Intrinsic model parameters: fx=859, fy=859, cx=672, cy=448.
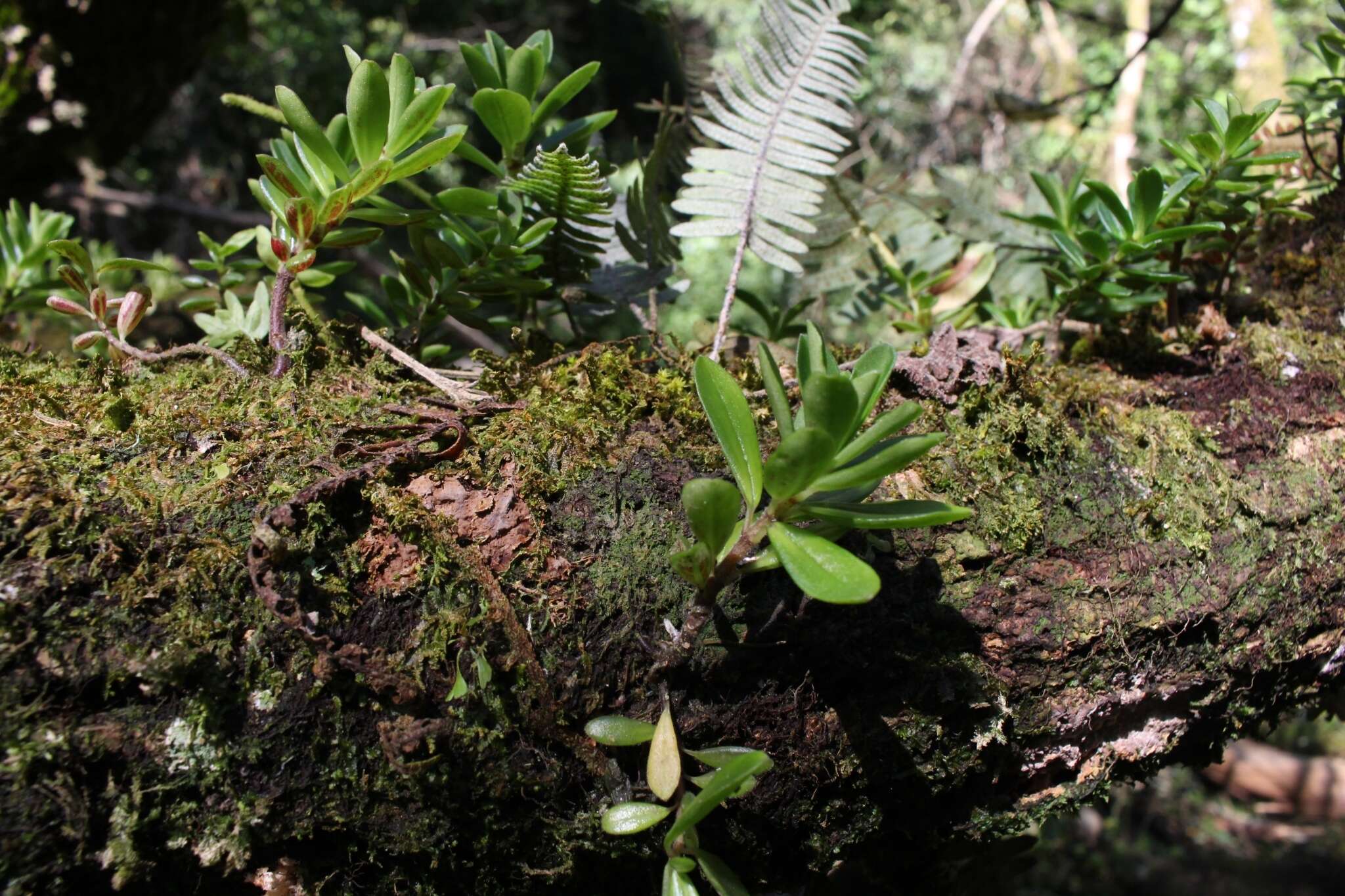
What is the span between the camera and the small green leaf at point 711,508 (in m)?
0.86

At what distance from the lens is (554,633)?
1.00 m

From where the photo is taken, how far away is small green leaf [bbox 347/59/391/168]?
1.06m

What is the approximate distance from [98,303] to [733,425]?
3.39 feet

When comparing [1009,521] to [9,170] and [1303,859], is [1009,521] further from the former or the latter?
[1303,859]

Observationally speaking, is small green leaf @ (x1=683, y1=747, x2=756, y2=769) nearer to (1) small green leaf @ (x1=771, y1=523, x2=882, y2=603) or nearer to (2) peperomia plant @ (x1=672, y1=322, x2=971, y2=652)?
(2) peperomia plant @ (x1=672, y1=322, x2=971, y2=652)

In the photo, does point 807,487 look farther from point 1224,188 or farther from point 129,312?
point 129,312

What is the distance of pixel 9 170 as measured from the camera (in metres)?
3.17

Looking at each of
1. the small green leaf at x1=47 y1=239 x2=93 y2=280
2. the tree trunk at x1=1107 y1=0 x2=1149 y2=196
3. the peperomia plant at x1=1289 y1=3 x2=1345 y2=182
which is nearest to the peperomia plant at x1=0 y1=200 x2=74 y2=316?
the small green leaf at x1=47 y1=239 x2=93 y2=280

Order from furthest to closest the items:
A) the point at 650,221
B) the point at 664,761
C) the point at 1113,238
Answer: the point at 650,221
the point at 1113,238
the point at 664,761

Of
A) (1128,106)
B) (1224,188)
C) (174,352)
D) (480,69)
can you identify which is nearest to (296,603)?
(174,352)

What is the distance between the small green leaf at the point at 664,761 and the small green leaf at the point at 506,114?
0.89 m

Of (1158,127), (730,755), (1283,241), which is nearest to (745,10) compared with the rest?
(1158,127)

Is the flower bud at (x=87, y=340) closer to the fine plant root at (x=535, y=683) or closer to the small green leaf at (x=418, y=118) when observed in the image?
the small green leaf at (x=418, y=118)

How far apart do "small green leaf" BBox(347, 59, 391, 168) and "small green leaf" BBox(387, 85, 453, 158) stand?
2 centimetres
